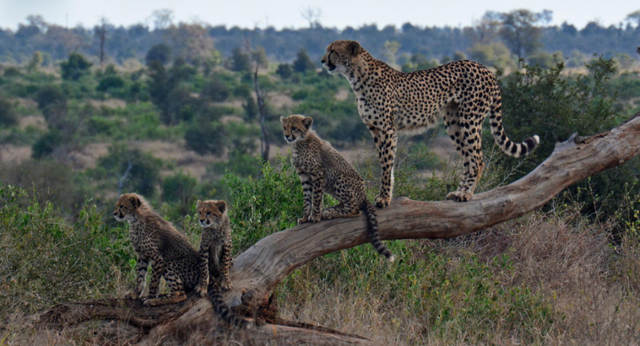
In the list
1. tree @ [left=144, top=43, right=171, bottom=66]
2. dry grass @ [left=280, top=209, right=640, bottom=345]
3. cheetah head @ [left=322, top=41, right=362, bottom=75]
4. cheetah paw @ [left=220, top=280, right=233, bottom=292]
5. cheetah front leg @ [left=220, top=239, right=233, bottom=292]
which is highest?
cheetah head @ [left=322, top=41, right=362, bottom=75]

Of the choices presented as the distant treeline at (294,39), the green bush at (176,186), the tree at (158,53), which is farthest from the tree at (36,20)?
the green bush at (176,186)

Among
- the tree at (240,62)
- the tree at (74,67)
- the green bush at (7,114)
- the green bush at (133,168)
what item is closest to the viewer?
the green bush at (133,168)

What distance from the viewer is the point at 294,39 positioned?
60875 mm

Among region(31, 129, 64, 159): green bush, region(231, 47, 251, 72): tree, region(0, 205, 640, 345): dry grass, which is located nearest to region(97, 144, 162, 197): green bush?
region(31, 129, 64, 159): green bush

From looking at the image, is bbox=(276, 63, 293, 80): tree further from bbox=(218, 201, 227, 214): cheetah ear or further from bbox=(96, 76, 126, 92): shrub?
bbox=(218, 201, 227, 214): cheetah ear

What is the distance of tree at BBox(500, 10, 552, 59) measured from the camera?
41.2 meters

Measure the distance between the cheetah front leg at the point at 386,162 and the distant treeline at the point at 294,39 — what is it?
42.8 metres

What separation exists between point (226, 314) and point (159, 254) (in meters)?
0.55

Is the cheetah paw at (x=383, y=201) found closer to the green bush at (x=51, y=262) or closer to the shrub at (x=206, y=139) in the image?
the green bush at (x=51, y=262)

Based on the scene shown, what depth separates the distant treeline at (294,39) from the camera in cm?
5059

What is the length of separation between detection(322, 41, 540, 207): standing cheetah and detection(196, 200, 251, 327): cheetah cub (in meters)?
1.16

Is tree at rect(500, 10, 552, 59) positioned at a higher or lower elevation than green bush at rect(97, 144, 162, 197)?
higher

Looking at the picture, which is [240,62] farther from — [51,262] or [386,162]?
[386,162]

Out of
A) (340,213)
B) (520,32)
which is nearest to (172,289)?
(340,213)
